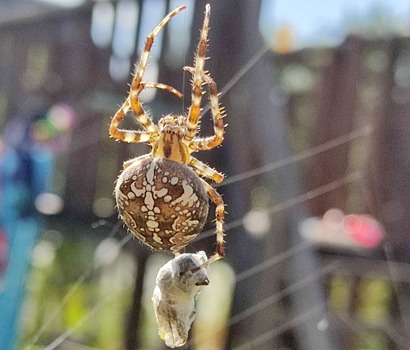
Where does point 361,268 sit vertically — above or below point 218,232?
below

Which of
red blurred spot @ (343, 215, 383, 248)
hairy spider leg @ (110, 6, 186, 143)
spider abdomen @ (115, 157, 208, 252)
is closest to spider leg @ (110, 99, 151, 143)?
hairy spider leg @ (110, 6, 186, 143)

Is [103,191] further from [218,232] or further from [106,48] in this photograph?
[218,232]

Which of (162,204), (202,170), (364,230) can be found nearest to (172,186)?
(162,204)

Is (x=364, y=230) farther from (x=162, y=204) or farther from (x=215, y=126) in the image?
(x=162, y=204)

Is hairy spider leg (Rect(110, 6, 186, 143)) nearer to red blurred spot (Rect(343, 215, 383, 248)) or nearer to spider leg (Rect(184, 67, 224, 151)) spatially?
spider leg (Rect(184, 67, 224, 151))

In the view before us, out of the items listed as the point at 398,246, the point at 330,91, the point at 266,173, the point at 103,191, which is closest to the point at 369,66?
the point at 330,91

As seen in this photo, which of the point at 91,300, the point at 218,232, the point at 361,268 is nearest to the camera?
the point at 218,232

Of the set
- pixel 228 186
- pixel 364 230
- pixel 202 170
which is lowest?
pixel 364 230
